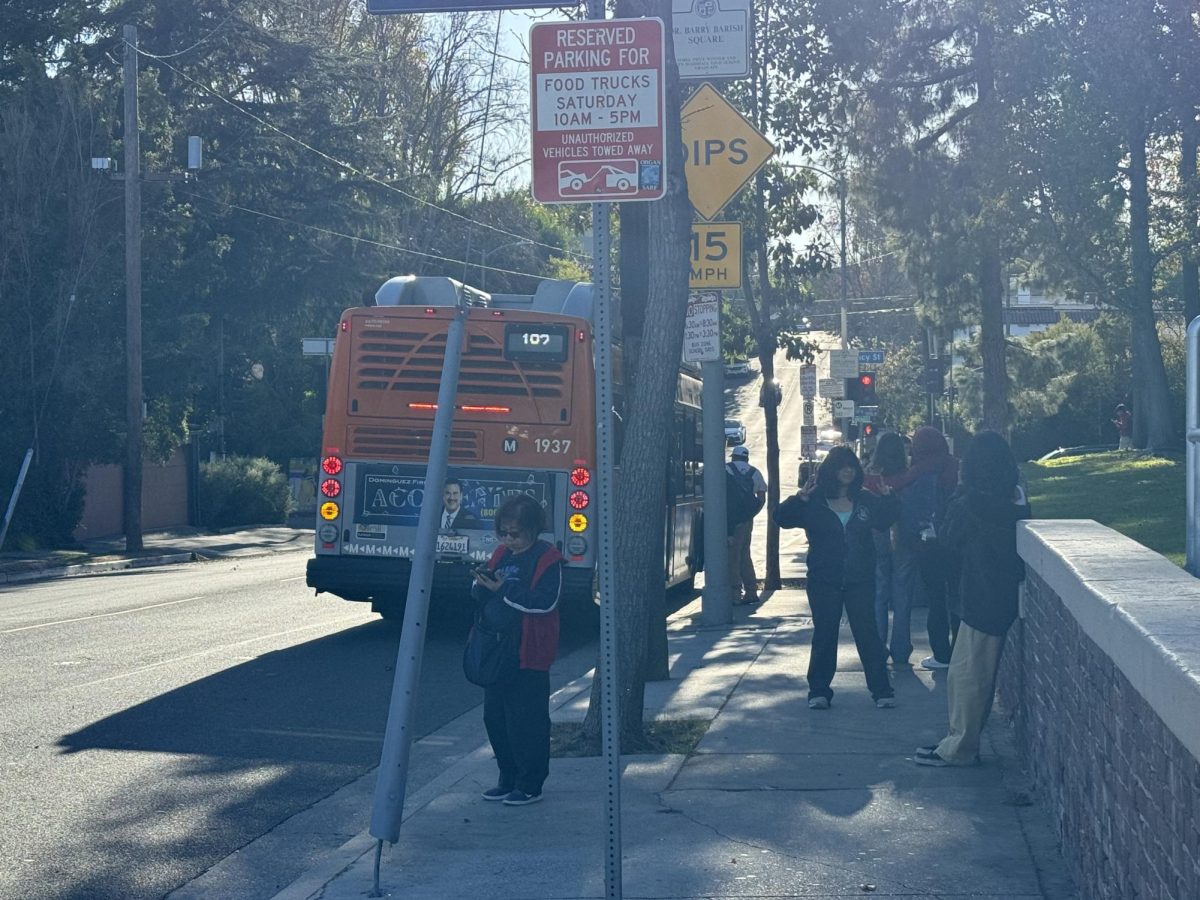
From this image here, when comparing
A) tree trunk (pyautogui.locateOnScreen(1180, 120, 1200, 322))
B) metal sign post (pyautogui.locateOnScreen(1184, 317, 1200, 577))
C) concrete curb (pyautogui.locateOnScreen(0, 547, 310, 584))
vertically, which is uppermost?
tree trunk (pyautogui.locateOnScreen(1180, 120, 1200, 322))

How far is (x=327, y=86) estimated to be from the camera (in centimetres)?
4191

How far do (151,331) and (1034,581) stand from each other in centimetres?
3179

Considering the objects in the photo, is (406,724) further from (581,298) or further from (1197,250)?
(1197,250)

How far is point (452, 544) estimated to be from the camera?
48.2 feet

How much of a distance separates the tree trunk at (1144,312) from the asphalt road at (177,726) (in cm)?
2584

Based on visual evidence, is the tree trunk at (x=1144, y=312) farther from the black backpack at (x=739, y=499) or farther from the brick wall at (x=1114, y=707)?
the brick wall at (x=1114, y=707)

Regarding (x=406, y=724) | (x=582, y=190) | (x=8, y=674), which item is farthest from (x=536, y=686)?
(x=8, y=674)

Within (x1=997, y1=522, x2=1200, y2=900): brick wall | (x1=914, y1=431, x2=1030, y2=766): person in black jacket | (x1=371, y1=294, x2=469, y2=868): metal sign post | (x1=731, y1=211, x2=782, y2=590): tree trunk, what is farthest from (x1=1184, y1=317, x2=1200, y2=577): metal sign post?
(x1=731, y1=211, x2=782, y2=590): tree trunk

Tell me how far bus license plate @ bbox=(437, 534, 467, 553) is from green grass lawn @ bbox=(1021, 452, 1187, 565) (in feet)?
20.1

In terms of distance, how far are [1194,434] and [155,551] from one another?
2751cm

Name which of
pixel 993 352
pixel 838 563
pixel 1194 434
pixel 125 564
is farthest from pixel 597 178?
pixel 993 352

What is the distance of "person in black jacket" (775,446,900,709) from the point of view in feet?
33.7

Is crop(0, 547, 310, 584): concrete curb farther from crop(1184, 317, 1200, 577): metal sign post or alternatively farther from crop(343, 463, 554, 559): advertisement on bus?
crop(1184, 317, 1200, 577): metal sign post

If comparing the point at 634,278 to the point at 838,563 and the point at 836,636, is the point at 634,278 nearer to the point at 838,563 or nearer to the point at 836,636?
the point at 838,563
